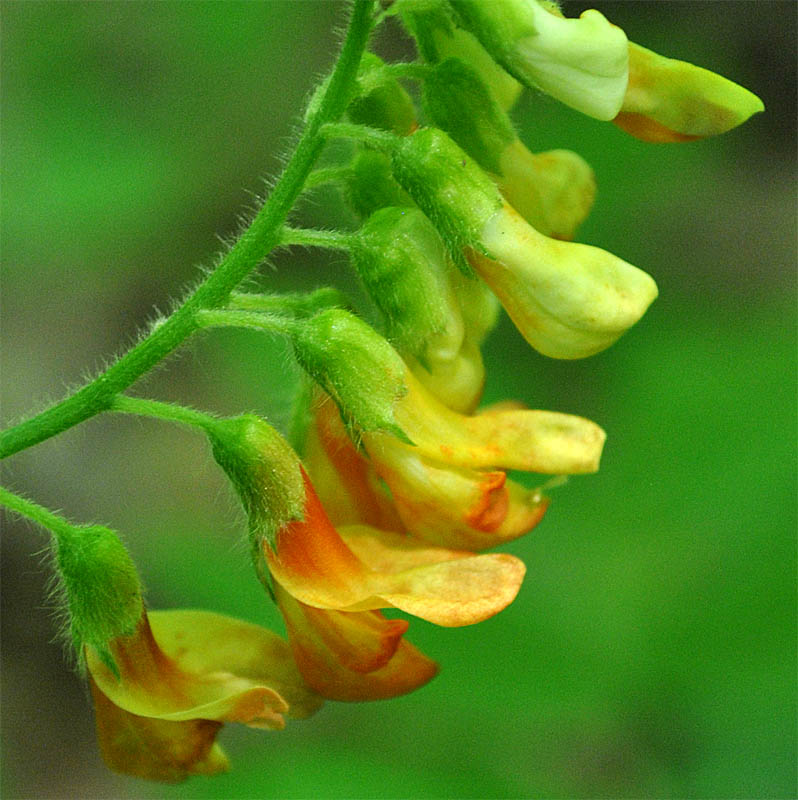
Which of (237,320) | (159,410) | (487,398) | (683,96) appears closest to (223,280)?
(237,320)

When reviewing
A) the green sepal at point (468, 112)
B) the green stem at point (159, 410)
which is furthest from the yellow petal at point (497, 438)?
the green sepal at point (468, 112)

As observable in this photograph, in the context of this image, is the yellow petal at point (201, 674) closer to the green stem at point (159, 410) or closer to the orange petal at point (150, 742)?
the orange petal at point (150, 742)

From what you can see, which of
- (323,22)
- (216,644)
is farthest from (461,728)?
(323,22)

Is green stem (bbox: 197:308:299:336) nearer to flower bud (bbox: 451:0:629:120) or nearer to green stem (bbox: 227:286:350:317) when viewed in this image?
green stem (bbox: 227:286:350:317)

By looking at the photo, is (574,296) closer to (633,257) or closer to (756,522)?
(756,522)

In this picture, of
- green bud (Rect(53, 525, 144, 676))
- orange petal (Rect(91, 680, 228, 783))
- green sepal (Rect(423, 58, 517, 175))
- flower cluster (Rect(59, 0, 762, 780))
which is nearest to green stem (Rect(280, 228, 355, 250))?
flower cluster (Rect(59, 0, 762, 780))

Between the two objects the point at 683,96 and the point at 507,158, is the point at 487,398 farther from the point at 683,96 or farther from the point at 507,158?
the point at 683,96
